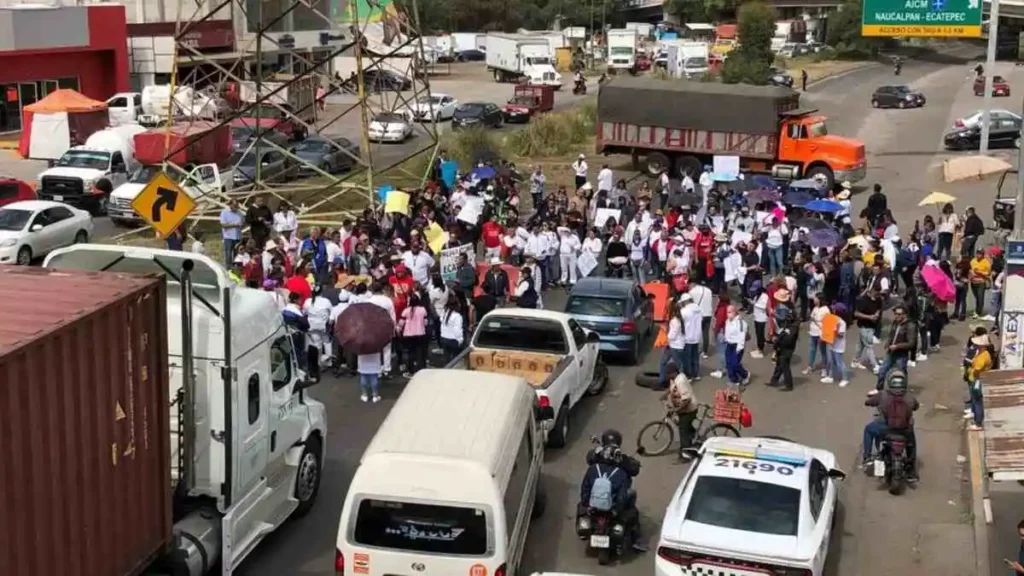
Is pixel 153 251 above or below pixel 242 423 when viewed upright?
above

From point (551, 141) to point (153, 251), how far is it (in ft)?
115

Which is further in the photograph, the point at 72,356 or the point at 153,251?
the point at 153,251

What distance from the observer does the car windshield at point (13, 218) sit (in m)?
26.0

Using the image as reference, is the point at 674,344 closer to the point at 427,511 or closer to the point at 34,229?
the point at 427,511

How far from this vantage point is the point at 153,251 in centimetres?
1161

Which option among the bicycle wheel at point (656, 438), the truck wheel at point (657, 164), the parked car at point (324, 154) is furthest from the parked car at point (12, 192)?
the bicycle wheel at point (656, 438)

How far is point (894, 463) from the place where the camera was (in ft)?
47.5

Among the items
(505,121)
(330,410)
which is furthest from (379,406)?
(505,121)

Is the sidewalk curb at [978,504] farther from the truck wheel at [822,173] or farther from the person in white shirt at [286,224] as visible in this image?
the truck wheel at [822,173]

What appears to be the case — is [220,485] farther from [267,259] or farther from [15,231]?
[15,231]

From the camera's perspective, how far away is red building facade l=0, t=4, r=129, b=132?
48469 mm

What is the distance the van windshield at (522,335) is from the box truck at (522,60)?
2221 inches

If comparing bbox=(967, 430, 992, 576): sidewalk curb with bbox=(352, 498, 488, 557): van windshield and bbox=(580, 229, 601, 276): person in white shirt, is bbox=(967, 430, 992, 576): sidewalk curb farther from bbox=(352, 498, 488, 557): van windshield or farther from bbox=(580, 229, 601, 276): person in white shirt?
bbox=(580, 229, 601, 276): person in white shirt

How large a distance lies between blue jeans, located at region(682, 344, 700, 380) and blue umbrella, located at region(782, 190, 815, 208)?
391 inches
